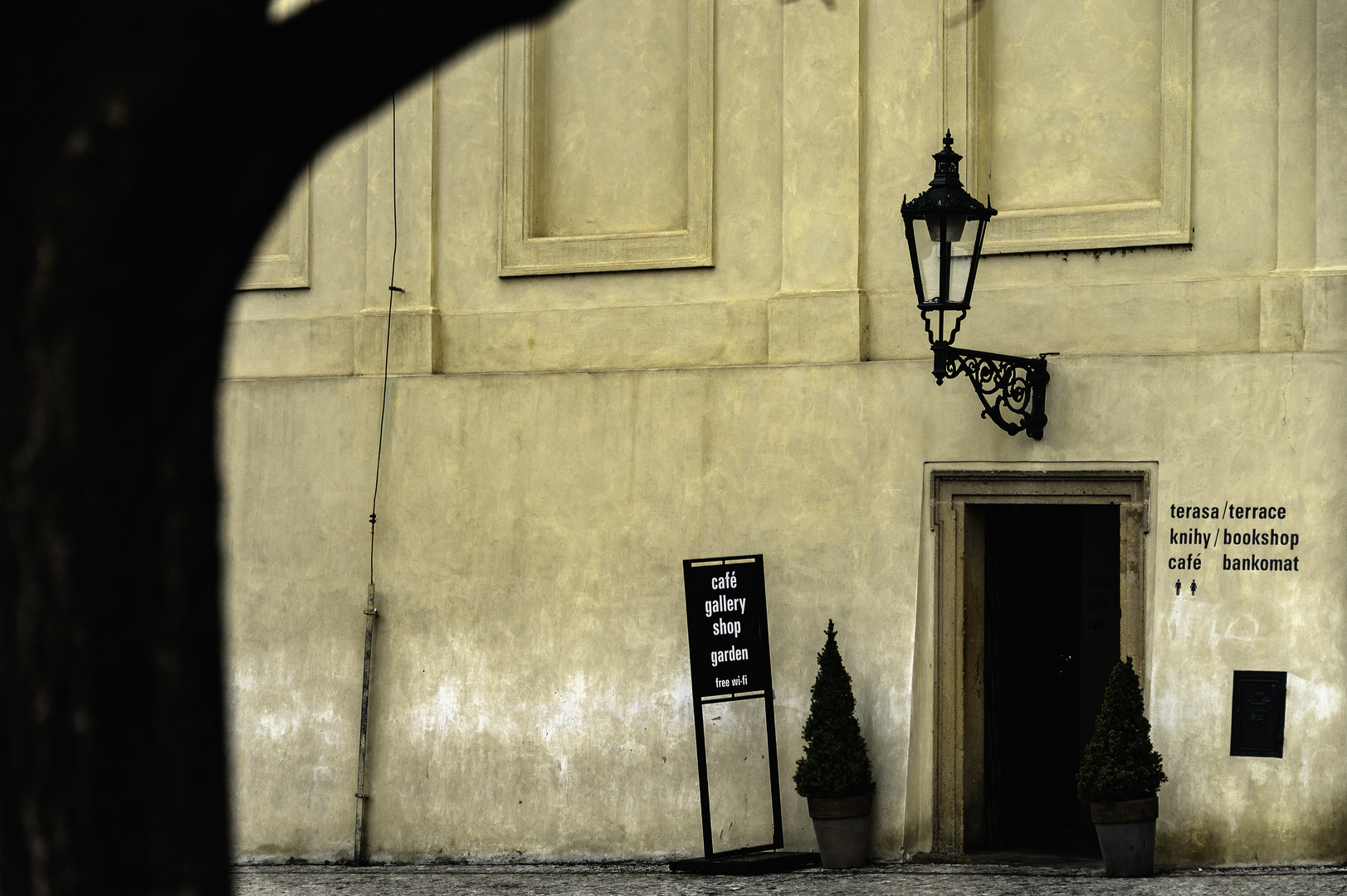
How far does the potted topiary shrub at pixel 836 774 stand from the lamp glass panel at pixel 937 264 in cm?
220

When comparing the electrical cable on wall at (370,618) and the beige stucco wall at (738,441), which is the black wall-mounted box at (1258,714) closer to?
the beige stucco wall at (738,441)

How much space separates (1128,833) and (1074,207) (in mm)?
3561

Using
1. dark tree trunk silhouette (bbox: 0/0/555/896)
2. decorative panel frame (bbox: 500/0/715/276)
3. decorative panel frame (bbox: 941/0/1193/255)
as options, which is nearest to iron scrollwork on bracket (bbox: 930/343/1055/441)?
decorative panel frame (bbox: 941/0/1193/255)

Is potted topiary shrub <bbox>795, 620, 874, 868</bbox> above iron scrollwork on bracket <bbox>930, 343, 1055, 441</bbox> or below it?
below

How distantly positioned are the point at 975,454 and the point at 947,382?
46 centimetres

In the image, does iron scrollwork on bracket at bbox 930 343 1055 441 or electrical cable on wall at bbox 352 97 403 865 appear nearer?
iron scrollwork on bracket at bbox 930 343 1055 441

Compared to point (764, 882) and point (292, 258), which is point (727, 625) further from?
point (292, 258)

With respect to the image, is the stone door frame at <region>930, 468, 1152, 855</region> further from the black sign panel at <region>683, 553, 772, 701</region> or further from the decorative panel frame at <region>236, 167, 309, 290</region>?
the decorative panel frame at <region>236, 167, 309, 290</region>

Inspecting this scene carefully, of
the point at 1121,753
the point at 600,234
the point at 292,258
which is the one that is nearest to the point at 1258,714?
Result: the point at 1121,753

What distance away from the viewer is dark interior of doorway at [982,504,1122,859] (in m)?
10.3

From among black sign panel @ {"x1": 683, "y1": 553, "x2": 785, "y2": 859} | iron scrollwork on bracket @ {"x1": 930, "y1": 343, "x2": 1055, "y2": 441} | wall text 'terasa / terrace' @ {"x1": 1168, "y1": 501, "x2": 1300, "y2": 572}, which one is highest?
iron scrollwork on bracket @ {"x1": 930, "y1": 343, "x2": 1055, "y2": 441}

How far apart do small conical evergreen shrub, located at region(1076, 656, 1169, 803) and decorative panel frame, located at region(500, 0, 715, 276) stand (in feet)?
12.0

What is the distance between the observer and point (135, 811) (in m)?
2.91

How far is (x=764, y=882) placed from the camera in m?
9.13
